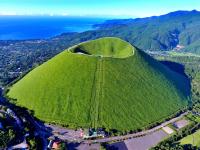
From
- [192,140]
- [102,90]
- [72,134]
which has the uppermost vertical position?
[102,90]

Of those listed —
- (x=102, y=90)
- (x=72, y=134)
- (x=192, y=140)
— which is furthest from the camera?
(x=102, y=90)

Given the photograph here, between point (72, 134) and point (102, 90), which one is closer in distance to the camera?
point (72, 134)

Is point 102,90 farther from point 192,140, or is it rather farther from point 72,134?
point 192,140

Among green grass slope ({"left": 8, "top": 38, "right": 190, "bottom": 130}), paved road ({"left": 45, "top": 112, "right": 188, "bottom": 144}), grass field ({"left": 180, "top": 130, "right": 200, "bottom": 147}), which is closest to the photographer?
paved road ({"left": 45, "top": 112, "right": 188, "bottom": 144})

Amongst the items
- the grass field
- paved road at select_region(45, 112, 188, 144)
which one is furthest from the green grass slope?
Result: the grass field

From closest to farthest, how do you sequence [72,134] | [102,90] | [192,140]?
[72,134] → [192,140] → [102,90]

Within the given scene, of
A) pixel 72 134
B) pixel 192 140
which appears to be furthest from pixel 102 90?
pixel 192 140

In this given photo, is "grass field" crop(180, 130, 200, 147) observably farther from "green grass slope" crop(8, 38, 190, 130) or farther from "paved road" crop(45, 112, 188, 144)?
"green grass slope" crop(8, 38, 190, 130)

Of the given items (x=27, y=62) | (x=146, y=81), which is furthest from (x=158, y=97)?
(x=27, y=62)

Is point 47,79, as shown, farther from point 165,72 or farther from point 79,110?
point 165,72
